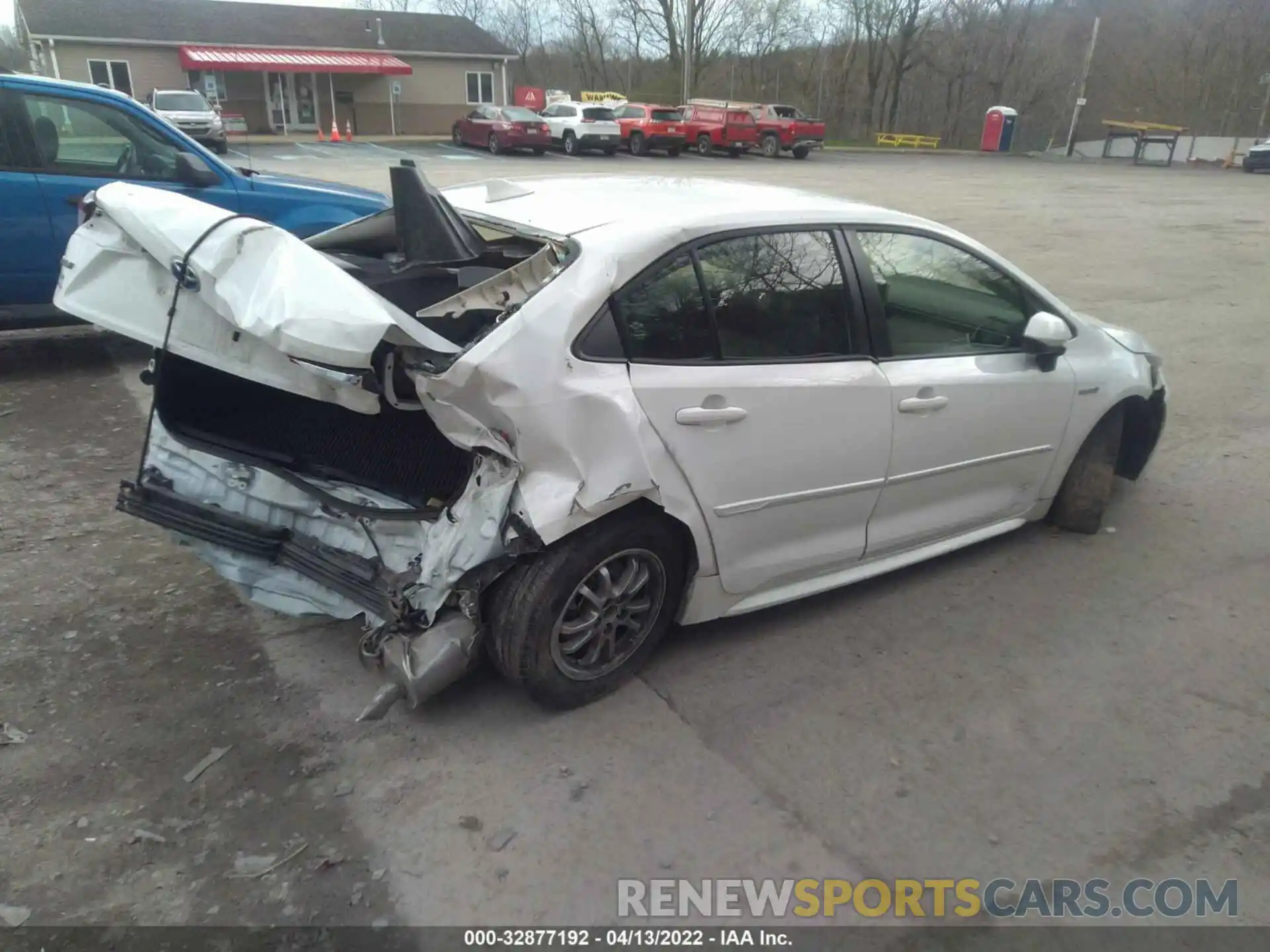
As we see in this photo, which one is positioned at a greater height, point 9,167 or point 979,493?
point 9,167

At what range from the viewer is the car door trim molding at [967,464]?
3.53 meters

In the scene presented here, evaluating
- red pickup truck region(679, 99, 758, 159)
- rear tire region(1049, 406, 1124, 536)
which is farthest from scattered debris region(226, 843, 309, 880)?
red pickup truck region(679, 99, 758, 159)

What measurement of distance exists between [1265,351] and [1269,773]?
21.6 ft

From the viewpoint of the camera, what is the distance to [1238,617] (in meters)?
3.85

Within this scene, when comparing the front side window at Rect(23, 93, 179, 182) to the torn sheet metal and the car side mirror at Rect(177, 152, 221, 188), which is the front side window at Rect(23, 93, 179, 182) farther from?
the torn sheet metal

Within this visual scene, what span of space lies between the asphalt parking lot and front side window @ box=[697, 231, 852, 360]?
115cm

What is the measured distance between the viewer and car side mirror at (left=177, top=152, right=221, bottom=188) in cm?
646

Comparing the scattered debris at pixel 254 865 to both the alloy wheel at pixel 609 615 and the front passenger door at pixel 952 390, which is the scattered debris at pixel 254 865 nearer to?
the alloy wheel at pixel 609 615

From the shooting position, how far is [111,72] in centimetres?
3569

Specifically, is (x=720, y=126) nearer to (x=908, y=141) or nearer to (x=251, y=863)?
(x=908, y=141)

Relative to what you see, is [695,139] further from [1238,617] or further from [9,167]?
[1238,617]

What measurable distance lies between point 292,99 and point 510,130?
14271 millimetres

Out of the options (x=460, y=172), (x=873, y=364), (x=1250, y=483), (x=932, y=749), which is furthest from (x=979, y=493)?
(x=460, y=172)

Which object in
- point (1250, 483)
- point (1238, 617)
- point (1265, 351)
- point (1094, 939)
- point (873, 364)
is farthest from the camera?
point (1265, 351)
